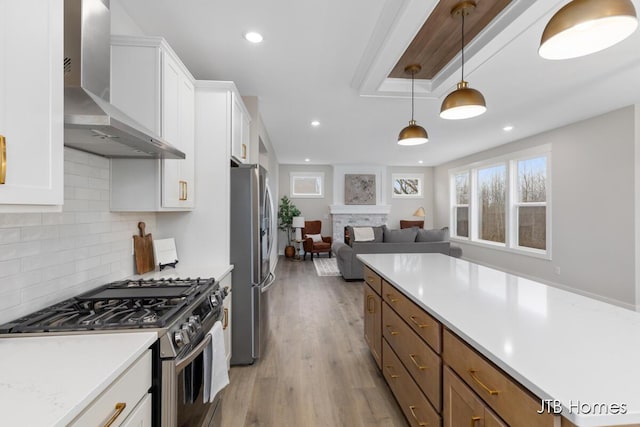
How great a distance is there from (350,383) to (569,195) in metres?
4.58

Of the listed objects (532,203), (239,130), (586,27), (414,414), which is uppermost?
(239,130)

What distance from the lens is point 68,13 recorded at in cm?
130

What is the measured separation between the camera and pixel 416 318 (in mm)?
1515

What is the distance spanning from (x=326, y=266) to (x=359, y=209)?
2556mm

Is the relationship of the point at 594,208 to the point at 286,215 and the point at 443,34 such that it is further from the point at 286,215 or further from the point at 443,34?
the point at 286,215

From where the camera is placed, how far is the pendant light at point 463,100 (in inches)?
71.9

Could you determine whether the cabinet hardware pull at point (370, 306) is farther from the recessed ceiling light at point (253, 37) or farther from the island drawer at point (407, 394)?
the recessed ceiling light at point (253, 37)

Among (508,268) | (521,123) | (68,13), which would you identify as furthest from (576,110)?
(68,13)

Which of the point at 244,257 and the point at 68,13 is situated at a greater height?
the point at 68,13

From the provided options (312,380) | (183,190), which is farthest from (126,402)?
(312,380)

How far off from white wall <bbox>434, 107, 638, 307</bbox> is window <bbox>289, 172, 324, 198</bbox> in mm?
5373

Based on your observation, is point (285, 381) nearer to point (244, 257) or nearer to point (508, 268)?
point (244, 257)

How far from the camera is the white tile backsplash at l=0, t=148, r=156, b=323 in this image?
3.98 feet

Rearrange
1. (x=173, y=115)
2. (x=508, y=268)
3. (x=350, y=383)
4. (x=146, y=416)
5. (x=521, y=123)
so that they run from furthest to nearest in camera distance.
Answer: (x=508, y=268)
(x=521, y=123)
(x=350, y=383)
(x=173, y=115)
(x=146, y=416)
